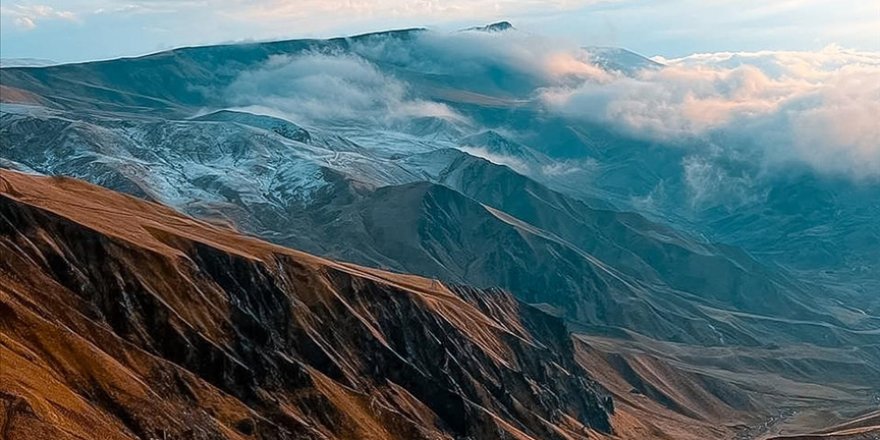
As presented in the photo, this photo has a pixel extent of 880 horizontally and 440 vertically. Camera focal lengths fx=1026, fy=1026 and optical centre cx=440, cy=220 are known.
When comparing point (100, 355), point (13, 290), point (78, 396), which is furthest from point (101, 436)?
point (13, 290)

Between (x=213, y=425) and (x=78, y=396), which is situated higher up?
(x=78, y=396)

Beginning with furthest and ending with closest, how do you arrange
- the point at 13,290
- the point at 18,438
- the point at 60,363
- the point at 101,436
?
the point at 13,290 < the point at 60,363 < the point at 101,436 < the point at 18,438

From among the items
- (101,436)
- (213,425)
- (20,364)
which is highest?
(20,364)

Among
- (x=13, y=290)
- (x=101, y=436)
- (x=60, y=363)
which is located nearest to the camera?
(x=101, y=436)

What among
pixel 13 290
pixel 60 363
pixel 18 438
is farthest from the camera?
pixel 13 290

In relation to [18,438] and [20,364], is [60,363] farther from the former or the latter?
[18,438]

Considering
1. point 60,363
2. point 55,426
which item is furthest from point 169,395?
point 55,426

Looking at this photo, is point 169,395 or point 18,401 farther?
point 169,395

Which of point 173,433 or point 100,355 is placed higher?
point 100,355

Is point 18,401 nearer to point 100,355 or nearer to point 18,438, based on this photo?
point 18,438
